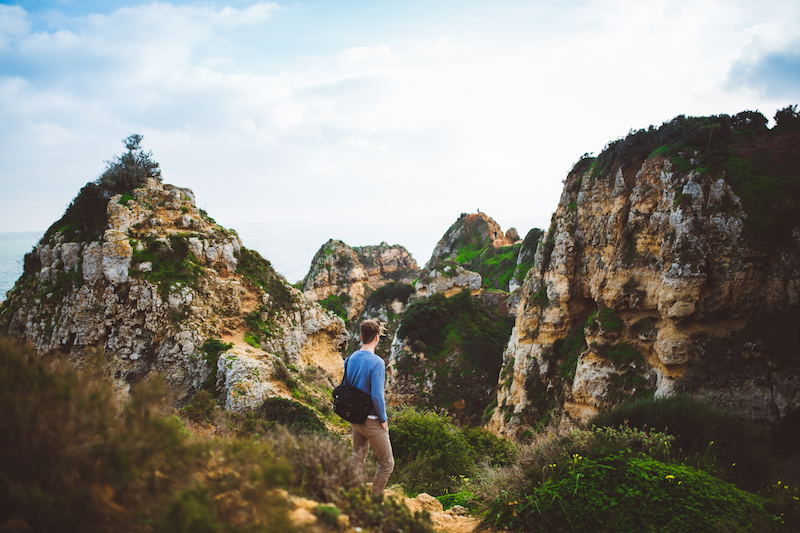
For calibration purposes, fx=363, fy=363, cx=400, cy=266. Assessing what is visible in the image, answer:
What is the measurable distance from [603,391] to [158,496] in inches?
641

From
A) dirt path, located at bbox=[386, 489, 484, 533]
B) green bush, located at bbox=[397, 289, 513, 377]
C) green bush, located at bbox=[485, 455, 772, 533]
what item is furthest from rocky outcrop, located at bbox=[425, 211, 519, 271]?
green bush, located at bbox=[485, 455, 772, 533]

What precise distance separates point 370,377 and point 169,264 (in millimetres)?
10970

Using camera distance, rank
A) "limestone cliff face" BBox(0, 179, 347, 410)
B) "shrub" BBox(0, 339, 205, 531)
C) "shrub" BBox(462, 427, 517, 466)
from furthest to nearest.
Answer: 1. "shrub" BBox(462, 427, 517, 466)
2. "limestone cliff face" BBox(0, 179, 347, 410)
3. "shrub" BBox(0, 339, 205, 531)

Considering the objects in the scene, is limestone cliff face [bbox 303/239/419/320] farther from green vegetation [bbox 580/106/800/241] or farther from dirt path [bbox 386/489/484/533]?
dirt path [bbox 386/489/484/533]

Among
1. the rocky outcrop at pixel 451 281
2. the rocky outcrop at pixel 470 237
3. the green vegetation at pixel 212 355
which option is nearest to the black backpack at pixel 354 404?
the green vegetation at pixel 212 355

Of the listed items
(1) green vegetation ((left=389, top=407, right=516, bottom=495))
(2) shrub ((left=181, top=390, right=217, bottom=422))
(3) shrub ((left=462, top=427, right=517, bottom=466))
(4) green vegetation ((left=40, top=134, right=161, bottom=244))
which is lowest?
(3) shrub ((left=462, top=427, right=517, bottom=466))

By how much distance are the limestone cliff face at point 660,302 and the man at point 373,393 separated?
1215 centimetres

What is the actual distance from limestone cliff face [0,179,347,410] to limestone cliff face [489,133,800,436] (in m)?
12.5

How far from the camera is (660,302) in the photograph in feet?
44.1

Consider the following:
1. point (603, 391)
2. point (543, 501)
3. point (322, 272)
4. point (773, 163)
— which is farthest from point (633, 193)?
point (322, 272)

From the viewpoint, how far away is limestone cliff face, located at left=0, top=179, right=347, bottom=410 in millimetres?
10977

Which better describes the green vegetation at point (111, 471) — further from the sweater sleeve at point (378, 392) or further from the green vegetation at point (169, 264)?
the green vegetation at point (169, 264)

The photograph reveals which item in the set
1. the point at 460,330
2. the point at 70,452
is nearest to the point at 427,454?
the point at 70,452

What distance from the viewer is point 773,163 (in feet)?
41.4
